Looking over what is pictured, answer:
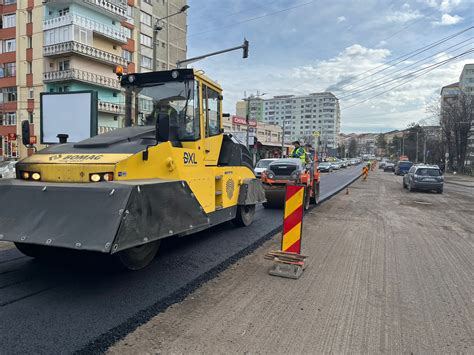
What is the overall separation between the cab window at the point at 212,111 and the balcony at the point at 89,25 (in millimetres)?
34322

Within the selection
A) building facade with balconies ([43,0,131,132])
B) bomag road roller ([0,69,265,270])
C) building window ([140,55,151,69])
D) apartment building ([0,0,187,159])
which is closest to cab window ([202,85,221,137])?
bomag road roller ([0,69,265,270])

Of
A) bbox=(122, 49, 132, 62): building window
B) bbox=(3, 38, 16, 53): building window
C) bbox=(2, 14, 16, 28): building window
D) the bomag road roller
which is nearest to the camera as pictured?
the bomag road roller

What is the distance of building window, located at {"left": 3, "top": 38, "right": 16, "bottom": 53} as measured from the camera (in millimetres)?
39719

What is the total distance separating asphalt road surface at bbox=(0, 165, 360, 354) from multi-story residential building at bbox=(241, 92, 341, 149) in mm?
104477

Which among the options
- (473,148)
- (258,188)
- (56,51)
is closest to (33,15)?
(56,51)

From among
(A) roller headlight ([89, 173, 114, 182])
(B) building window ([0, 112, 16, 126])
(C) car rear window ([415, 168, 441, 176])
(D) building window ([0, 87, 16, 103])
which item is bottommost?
(C) car rear window ([415, 168, 441, 176])

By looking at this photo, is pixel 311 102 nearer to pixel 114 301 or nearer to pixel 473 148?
pixel 473 148

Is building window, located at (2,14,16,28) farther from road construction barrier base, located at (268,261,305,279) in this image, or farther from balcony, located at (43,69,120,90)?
road construction barrier base, located at (268,261,305,279)

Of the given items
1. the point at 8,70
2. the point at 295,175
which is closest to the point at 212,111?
the point at 295,175

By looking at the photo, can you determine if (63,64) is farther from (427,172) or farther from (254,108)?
(254,108)

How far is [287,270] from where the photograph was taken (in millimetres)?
5414

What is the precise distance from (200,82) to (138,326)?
407cm

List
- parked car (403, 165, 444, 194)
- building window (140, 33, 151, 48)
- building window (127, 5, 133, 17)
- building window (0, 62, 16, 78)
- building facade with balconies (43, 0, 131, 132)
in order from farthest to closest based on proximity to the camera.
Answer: building window (140, 33, 151, 48)
building window (127, 5, 133, 17)
building window (0, 62, 16, 78)
building facade with balconies (43, 0, 131, 132)
parked car (403, 165, 444, 194)

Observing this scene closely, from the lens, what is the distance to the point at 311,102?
110 meters
